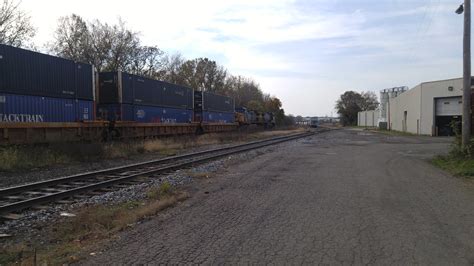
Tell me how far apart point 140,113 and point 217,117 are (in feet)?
62.3

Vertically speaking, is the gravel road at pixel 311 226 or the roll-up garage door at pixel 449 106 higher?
the roll-up garage door at pixel 449 106

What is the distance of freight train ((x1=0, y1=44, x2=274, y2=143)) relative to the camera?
18.4 metres

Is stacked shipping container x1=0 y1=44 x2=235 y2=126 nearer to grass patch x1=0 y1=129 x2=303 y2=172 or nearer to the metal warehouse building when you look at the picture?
grass patch x1=0 y1=129 x2=303 y2=172

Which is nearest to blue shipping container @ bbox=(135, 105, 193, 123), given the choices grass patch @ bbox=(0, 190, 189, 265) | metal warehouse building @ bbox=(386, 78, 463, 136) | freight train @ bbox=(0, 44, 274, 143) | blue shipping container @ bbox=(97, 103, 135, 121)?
freight train @ bbox=(0, 44, 274, 143)

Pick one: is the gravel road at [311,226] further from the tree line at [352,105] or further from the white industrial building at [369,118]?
the tree line at [352,105]

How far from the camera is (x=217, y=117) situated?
48.4m

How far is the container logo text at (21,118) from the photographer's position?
17.7 meters

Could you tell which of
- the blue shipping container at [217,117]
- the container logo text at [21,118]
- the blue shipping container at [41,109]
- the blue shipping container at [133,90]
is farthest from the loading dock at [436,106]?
the container logo text at [21,118]

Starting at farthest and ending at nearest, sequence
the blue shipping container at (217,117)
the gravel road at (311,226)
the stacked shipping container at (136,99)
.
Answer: the blue shipping container at (217,117) → the stacked shipping container at (136,99) → the gravel road at (311,226)

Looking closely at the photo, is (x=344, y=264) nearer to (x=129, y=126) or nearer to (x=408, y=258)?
(x=408, y=258)

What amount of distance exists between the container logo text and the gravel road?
1052 centimetres

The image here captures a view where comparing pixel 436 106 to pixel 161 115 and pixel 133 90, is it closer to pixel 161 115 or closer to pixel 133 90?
pixel 161 115

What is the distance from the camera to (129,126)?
2819 centimetres

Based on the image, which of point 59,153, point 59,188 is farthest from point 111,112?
point 59,188
